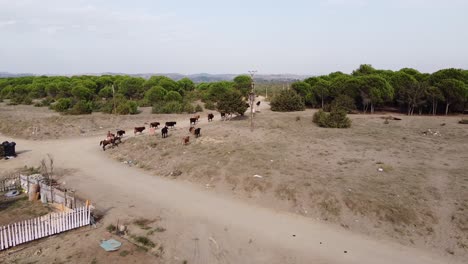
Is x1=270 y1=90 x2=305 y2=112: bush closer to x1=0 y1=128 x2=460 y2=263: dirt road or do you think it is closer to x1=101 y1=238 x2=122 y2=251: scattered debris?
x1=0 y1=128 x2=460 y2=263: dirt road

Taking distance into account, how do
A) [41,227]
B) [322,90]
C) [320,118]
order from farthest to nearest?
1. [322,90]
2. [320,118]
3. [41,227]

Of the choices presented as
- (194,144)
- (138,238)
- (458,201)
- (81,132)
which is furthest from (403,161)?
(81,132)

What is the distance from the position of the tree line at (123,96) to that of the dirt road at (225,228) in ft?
57.3

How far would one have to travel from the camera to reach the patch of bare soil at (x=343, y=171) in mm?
11758

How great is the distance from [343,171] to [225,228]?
7.28 m

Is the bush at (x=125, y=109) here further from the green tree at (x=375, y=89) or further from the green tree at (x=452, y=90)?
the green tree at (x=452, y=90)

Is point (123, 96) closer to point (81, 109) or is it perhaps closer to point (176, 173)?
point (81, 109)

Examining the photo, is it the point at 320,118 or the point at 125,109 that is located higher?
the point at 320,118

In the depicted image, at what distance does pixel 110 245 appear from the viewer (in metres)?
10.3

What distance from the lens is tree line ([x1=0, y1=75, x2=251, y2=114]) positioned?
37250mm

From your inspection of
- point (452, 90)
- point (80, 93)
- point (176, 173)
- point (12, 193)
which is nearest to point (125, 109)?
point (80, 93)

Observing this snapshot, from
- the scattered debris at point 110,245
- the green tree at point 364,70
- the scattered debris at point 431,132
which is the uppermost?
the green tree at point 364,70

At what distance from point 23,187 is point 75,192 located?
2.45 m

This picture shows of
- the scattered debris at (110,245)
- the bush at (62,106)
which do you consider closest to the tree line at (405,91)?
the bush at (62,106)
